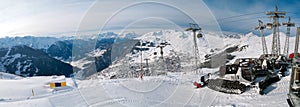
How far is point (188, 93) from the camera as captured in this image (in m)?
23.1

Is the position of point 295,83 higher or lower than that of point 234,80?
higher

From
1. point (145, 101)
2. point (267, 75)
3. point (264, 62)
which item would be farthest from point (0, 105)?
point (264, 62)

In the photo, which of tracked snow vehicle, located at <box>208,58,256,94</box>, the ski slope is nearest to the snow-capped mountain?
the ski slope

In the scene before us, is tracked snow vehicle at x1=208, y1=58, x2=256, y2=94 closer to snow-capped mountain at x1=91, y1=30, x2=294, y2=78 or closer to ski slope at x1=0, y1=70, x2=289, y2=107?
ski slope at x1=0, y1=70, x2=289, y2=107

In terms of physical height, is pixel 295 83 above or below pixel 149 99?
above

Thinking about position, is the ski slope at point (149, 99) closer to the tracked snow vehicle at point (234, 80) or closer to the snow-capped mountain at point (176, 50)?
the tracked snow vehicle at point (234, 80)

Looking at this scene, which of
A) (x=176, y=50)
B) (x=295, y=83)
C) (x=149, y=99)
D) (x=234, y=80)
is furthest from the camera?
(x=176, y=50)

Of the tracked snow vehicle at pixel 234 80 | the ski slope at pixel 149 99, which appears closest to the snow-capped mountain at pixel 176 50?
Answer: the ski slope at pixel 149 99

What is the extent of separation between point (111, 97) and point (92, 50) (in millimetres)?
7793

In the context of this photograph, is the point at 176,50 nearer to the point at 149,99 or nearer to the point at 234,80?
the point at 234,80

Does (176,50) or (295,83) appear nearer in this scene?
(295,83)

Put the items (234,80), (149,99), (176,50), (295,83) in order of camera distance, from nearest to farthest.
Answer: (295,83)
(149,99)
(234,80)
(176,50)

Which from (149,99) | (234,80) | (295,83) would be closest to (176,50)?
(234,80)

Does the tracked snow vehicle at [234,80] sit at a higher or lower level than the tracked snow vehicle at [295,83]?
lower
